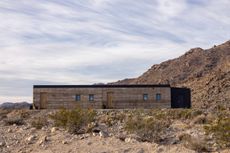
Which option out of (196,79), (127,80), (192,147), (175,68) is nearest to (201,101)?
(196,79)

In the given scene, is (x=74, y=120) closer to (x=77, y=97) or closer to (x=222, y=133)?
(x=222, y=133)

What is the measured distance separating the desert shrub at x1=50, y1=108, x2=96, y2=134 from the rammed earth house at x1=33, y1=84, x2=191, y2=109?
30.4m

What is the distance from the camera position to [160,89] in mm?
54969

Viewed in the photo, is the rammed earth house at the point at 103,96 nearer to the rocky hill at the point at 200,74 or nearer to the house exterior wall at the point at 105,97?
→ the house exterior wall at the point at 105,97

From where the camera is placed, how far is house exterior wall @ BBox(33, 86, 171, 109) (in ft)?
180

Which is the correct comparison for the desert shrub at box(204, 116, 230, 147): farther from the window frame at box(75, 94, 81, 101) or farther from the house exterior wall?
the window frame at box(75, 94, 81, 101)

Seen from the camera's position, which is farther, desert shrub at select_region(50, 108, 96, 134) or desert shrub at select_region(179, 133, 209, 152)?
desert shrub at select_region(50, 108, 96, 134)

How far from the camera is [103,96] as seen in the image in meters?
55.2

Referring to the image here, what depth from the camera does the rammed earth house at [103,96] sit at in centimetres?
5478

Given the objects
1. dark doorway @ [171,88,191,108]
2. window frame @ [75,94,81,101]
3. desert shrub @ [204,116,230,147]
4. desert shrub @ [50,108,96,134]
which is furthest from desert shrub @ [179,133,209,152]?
dark doorway @ [171,88,191,108]

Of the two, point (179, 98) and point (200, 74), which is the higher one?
point (200, 74)

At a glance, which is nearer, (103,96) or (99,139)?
(99,139)

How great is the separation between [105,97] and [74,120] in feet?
108

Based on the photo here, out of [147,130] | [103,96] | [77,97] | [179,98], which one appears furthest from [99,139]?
[179,98]
